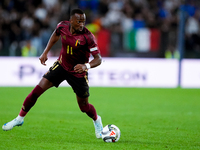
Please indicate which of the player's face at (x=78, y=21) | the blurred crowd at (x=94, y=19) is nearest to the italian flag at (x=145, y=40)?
the blurred crowd at (x=94, y=19)

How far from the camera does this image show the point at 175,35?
19141 mm

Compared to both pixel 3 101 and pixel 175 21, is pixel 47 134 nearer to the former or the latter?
pixel 3 101

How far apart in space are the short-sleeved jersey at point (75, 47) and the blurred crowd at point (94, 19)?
10.6m

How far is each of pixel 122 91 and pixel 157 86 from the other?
2.28 m

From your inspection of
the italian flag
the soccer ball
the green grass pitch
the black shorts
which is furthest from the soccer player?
the italian flag

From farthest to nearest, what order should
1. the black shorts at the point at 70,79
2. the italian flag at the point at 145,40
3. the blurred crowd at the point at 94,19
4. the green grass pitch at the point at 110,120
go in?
the italian flag at the point at 145,40 < the blurred crowd at the point at 94,19 < the black shorts at the point at 70,79 < the green grass pitch at the point at 110,120

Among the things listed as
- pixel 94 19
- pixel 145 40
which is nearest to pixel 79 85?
pixel 145 40

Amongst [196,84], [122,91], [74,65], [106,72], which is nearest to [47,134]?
[74,65]

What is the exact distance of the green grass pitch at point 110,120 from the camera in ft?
19.2

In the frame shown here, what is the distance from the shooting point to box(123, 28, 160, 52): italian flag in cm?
1888

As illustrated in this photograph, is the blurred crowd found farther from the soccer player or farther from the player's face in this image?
the player's face

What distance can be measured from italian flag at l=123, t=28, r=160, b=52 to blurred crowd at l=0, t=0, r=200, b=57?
1.24 feet

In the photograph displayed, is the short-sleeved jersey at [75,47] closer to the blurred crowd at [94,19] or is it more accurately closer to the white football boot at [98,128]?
the white football boot at [98,128]

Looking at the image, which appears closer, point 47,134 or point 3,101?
point 47,134
